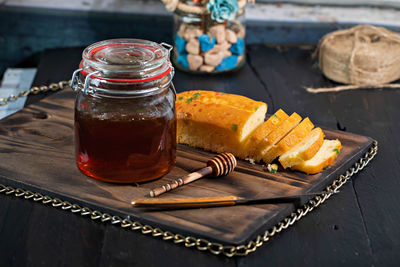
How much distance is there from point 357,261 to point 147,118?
0.69 metres

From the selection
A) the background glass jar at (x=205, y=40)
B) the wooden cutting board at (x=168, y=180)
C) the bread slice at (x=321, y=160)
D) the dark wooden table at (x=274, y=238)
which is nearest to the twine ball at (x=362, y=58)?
the background glass jar at (x=205, y=40)

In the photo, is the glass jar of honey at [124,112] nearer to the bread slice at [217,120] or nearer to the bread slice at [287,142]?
the bread slice at [217,120]

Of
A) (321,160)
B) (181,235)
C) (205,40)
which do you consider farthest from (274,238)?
(205,40)

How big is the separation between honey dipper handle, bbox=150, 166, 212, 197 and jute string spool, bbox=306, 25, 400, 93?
1094 millimetres

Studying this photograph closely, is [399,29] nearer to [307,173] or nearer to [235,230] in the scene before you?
[307,173]

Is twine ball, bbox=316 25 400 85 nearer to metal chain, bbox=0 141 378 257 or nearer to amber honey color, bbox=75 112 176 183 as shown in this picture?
metal chain, bbox=0 141 378 257

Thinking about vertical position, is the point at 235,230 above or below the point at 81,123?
below

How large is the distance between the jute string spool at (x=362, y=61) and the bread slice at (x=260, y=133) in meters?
0.85

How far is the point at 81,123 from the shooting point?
1.56 meters

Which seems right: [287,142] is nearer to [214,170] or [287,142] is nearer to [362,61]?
[214,170]

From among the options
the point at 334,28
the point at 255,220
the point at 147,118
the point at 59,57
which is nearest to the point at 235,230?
the point at 255,220

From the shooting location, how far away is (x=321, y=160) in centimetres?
171

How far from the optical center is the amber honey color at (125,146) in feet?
4.97

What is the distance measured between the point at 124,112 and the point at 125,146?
3.9 inches
